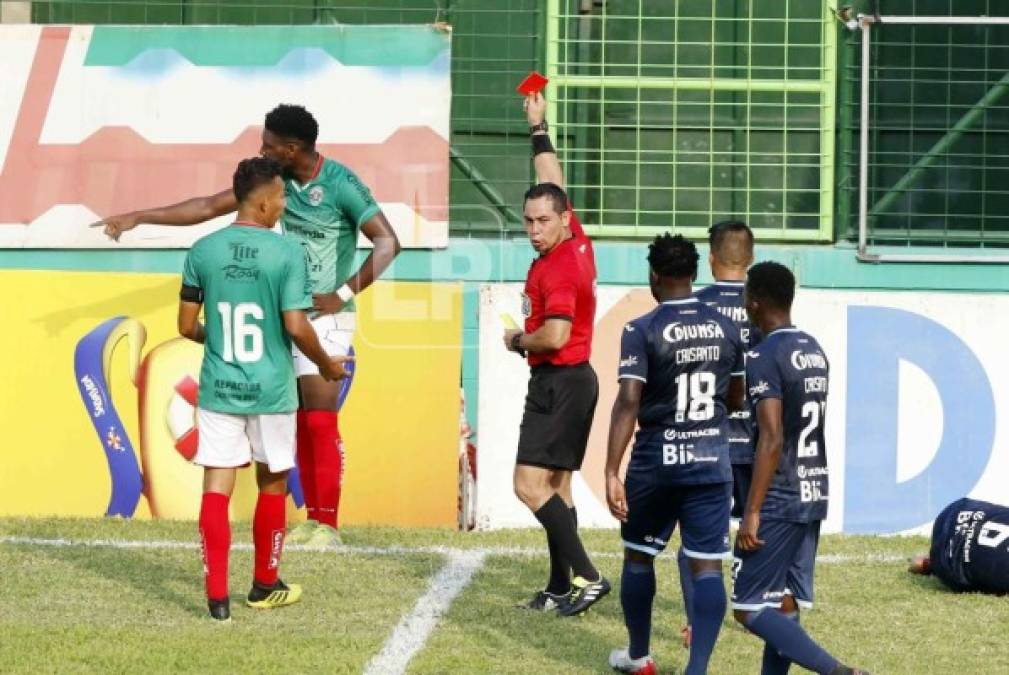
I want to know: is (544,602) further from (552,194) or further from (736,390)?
(552,194)

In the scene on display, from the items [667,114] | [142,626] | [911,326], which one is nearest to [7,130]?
[667,114]

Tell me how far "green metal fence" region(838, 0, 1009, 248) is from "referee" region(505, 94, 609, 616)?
3.97m

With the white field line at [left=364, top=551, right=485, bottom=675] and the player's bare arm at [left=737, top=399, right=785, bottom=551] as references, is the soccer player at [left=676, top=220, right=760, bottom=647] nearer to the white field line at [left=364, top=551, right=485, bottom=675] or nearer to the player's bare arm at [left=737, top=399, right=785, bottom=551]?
the white field line at [left=364, top=551, right=485, bottom=675]

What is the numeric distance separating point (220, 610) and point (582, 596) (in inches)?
61.8

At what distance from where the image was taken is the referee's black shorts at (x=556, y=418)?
792cm

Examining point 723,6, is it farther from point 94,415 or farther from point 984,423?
point 94,415

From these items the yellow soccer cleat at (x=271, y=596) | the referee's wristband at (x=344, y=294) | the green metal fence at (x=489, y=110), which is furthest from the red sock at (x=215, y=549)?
the green metal fence at (x=489, y=110)

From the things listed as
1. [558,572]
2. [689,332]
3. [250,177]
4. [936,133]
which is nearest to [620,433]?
[689,332]

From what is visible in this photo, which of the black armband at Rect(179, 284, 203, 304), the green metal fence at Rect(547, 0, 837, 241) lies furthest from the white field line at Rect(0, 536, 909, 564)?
the green metal fence at Rect(547, 0, 837, 241)

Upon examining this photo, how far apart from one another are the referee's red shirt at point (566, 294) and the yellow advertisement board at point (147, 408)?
8.09 feet

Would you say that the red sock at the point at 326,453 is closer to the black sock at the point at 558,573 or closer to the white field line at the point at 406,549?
the white field line at the point at 406,549

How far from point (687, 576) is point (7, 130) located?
6.01m

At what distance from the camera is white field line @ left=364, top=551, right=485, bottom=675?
6.68m

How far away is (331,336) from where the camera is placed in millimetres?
9125
